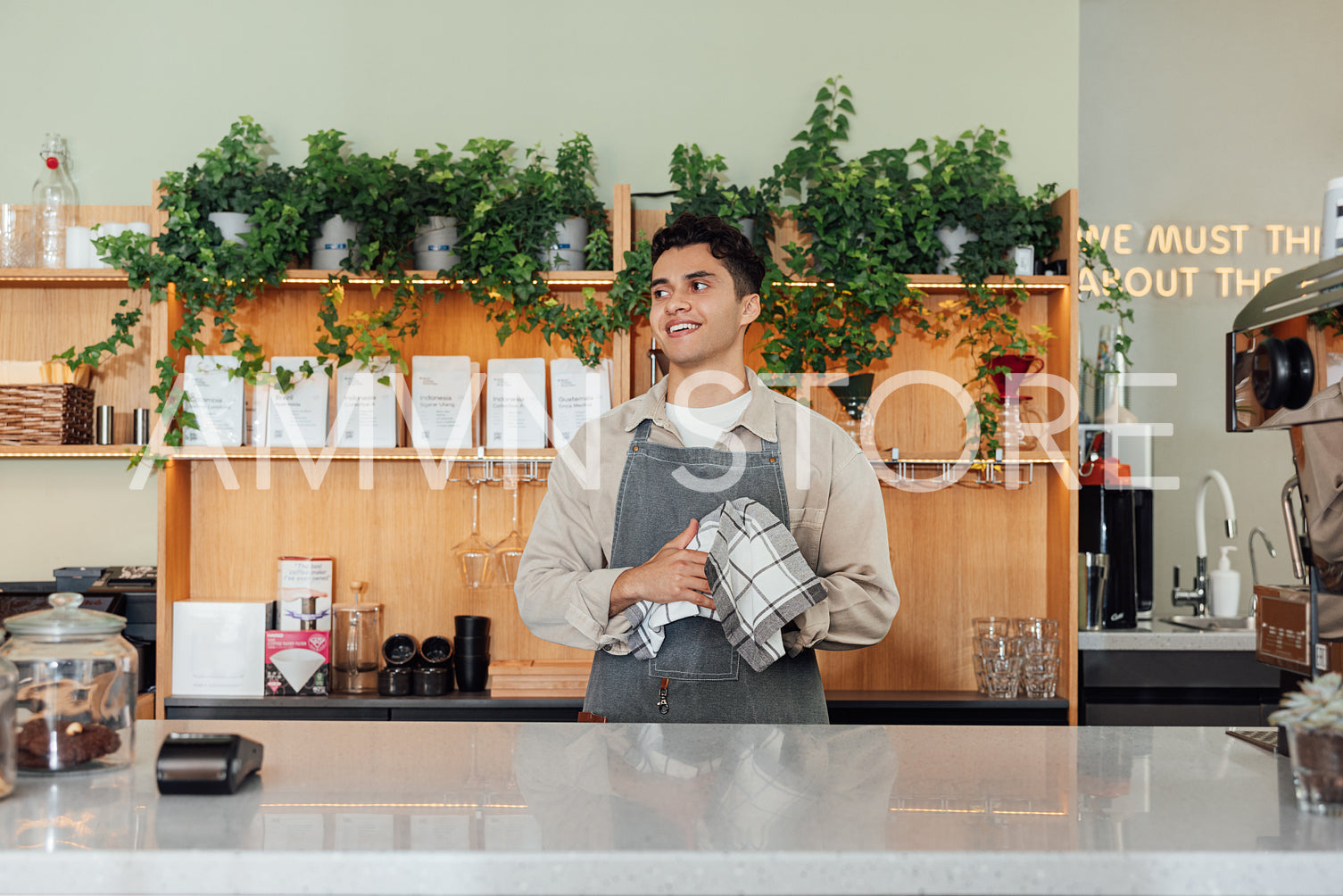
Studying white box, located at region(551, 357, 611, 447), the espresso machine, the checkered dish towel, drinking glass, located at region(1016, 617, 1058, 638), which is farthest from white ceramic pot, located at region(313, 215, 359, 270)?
the espresso machine

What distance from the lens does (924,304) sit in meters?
3.33

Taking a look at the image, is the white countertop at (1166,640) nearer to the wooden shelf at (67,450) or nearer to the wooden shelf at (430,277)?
the wooden shelf at (430,277)

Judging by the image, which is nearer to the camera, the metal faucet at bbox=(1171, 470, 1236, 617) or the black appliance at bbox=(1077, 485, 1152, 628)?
the black appliance at bbox=(1077, 485, 1152, 628)

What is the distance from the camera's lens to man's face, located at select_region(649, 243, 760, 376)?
7.06 feet

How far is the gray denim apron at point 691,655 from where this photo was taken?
6.56 feet

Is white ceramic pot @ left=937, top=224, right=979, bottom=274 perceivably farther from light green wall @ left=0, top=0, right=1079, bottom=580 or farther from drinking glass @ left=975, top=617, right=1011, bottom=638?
drinking glass @ left=975, top=617, right=1011, bottom=638

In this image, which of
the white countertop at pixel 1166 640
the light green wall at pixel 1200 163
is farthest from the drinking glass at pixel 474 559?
the light green wall at pixel 1200 163

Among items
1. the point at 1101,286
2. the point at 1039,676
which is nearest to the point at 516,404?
the point at 1039,676

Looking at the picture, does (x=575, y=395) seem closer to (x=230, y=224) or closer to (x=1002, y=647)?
(x=230, y=224)

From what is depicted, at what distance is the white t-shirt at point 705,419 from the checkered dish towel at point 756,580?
452mm

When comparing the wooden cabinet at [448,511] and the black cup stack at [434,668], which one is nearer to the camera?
the black cup stack at [434,668]

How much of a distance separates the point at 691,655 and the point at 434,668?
1.30 meters

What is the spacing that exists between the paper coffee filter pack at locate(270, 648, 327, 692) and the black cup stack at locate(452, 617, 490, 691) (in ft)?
1.25

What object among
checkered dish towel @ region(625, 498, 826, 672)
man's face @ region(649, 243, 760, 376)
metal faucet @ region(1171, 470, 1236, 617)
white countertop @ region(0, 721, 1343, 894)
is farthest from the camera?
metal faucet @ region(1171, 470, 1236, 617)
